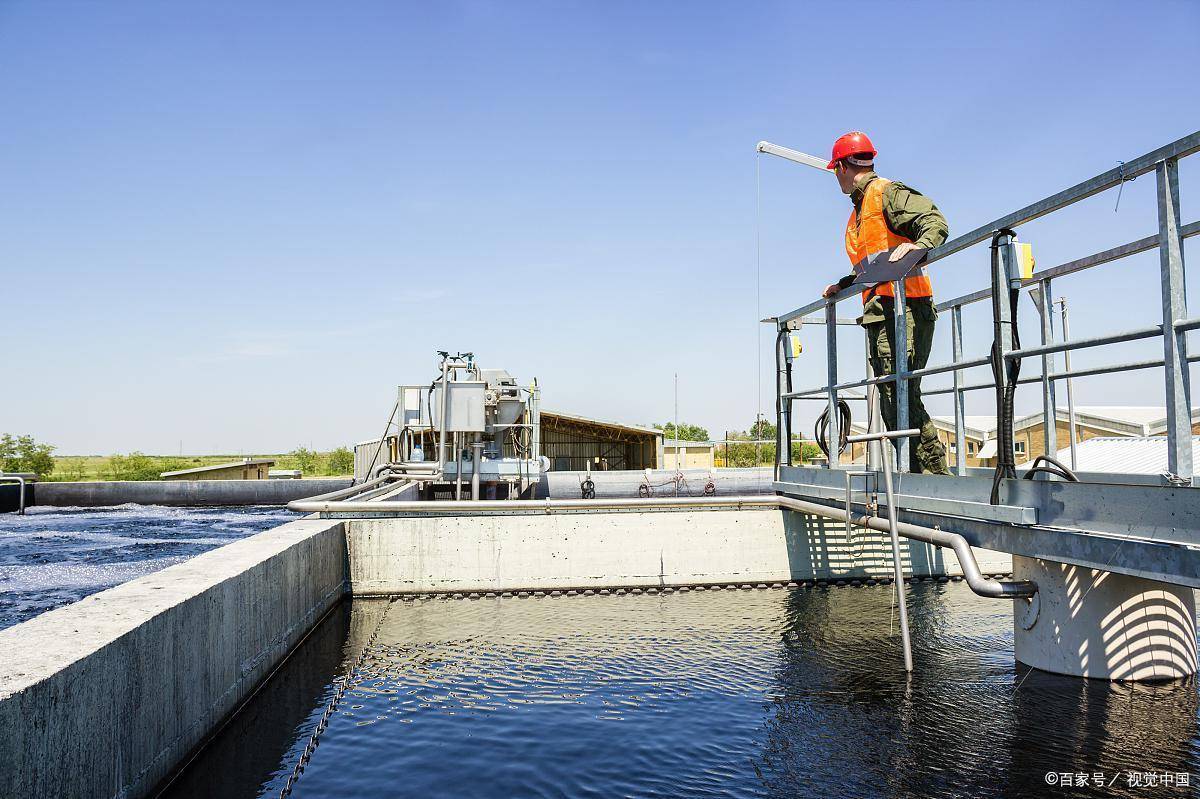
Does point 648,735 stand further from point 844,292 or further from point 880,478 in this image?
point 844,292

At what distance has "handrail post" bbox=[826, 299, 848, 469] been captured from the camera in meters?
8.27

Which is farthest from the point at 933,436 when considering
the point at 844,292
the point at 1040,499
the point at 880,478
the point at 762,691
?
the point at 762,691

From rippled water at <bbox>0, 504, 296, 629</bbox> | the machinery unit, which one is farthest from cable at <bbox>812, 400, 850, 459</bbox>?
rippled water at <bbox>0, 504, 296, 629</bbox>

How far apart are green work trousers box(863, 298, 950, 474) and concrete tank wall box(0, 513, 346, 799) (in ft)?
18.5

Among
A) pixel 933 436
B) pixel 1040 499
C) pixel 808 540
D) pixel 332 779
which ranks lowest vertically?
pixel 332 779

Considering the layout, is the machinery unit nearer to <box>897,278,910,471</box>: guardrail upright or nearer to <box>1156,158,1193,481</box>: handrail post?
<box>897,278,910,471</box>: guardrail upright

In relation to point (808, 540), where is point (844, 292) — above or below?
above

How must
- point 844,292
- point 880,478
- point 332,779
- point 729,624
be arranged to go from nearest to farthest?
point 332,779 < point 880,478 < point 844,292 < point 729,624

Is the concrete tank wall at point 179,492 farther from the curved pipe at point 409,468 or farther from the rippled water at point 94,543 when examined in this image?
the curved pipe at point 409,468

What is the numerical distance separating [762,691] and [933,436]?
2.78m

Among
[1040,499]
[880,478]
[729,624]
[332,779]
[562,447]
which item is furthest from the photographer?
[562,447]

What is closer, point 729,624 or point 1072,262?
point 1072,262

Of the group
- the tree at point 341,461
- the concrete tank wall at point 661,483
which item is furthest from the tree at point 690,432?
the concrete tank wall at point 661,483

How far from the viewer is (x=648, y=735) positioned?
17.4ft
